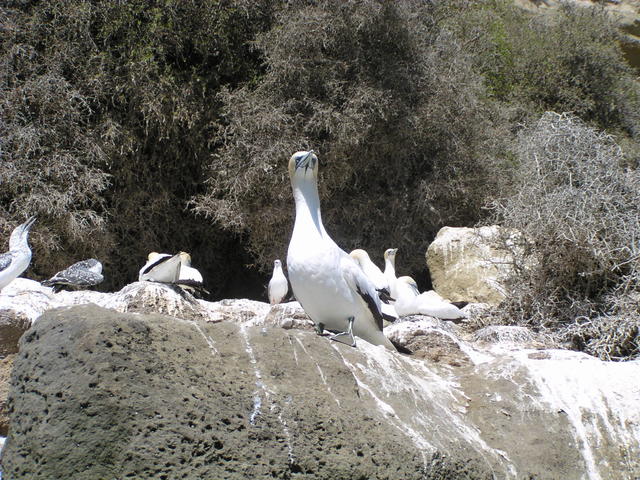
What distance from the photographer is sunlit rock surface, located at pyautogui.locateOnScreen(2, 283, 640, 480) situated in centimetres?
314

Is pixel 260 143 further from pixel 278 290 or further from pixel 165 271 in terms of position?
pixel 165 271

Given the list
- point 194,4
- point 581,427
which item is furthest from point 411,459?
point 194,4

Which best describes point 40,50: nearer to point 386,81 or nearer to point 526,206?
point 386,81

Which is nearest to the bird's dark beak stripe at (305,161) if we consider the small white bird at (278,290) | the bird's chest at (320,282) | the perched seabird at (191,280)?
the bird's chest at (320,282)

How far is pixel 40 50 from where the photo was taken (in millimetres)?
9148

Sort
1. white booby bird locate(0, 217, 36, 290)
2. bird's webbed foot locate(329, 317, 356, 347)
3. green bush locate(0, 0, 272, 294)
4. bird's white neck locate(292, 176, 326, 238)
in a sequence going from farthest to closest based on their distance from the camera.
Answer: green bush locate(0, 0, 272, 294), white booby bird locate(0, 217, 36, 290), bird's white neck locate(292, 176, 326, 238), bird's webbed foot locate(329, 317, 356, 347)

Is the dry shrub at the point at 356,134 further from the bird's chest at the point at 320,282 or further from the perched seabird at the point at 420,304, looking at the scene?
the bird's chest at the point at 320,282

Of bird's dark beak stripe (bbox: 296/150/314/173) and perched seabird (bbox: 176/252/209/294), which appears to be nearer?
bird's dark beak stripe (bbox: 296/150/314/173)

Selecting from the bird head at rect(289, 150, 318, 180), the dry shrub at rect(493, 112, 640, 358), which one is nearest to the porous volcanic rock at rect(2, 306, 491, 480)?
the bird head at rect(289, 150, 318, 180)

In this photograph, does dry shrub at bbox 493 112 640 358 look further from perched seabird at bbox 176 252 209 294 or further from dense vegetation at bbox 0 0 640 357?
perched seabird at bbox 176 252 209 294

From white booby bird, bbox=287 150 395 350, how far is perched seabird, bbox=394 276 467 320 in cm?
171

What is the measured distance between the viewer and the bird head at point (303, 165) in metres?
5.18

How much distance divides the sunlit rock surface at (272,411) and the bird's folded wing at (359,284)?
51cm

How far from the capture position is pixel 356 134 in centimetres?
920
